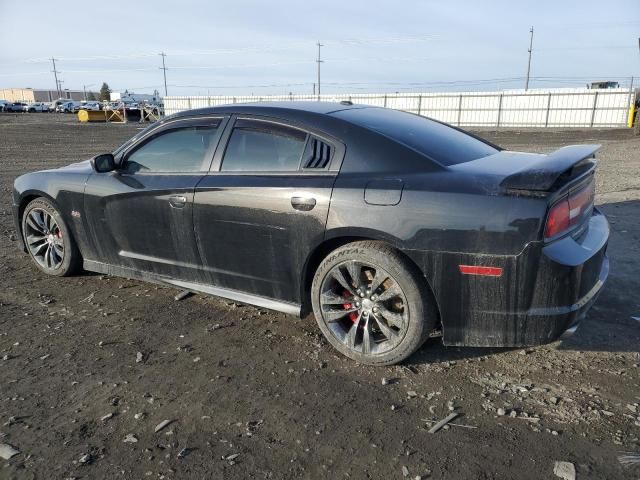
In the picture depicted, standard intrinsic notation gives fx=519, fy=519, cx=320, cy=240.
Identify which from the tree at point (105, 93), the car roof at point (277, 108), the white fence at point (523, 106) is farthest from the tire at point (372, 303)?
the tree at point (105, 93)

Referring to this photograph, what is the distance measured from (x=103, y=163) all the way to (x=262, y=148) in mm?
1502

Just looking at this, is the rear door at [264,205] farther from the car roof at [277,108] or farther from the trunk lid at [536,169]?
the trunk lid at [536,169]

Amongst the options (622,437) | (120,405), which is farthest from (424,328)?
(120,405)

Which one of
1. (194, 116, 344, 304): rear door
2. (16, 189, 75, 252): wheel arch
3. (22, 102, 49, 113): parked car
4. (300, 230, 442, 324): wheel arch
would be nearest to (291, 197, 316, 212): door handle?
(194, 116, 344, 304): rear door

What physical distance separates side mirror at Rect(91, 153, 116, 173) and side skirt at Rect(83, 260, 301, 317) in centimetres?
83

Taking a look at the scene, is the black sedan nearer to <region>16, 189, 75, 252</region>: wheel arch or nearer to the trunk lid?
the trunk lid

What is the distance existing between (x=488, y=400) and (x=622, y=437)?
2.13 ft

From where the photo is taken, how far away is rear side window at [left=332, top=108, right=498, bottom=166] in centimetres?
332

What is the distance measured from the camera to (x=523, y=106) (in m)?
38.4

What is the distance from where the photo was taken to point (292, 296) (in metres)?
3.54

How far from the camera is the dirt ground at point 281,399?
7.89 feet

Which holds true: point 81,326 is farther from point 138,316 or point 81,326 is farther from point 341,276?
point 341,276

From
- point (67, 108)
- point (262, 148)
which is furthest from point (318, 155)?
point (67, 108)

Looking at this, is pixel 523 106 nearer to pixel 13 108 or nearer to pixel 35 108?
pixel 35 108
